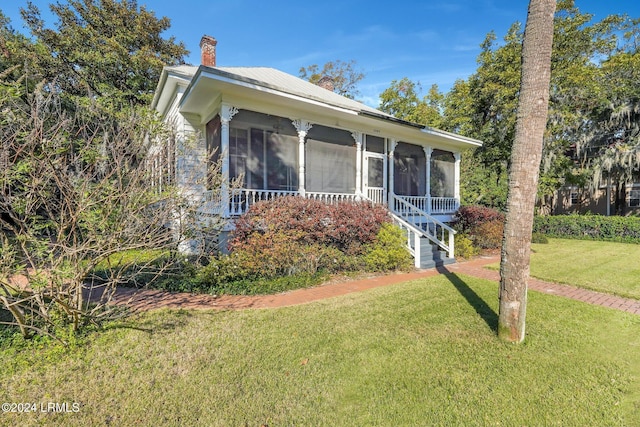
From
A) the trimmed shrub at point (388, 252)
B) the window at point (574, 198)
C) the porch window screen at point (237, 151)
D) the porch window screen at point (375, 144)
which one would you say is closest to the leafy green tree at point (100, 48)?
the porch window screen at point (237, 151)

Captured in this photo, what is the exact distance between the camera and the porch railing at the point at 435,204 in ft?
40.0

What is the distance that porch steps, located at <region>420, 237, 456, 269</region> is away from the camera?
8.12 meters

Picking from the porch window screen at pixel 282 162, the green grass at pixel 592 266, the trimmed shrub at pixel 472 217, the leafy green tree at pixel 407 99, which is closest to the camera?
the green grass at pixel 592 266

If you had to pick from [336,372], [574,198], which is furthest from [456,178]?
[574,198]

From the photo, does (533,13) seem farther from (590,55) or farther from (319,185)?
(590,55)

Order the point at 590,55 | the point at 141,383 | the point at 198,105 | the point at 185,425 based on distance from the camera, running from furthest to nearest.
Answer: the point at 590,55 < the point at 198,105 < the point at 141,383 < the point at 185,425

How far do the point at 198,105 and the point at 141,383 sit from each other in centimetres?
750

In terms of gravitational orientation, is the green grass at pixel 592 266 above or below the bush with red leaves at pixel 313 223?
below

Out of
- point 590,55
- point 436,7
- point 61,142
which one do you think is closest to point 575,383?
point 61,142

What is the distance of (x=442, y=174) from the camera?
1386cm

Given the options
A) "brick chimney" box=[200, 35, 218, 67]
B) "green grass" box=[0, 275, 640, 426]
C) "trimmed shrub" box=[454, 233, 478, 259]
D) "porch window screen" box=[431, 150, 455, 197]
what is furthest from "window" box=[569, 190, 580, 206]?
"brick chimney" box=[200, 35, 218, 67]

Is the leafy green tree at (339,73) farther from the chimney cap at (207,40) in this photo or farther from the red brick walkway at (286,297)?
the red brick walkway at (286,297)

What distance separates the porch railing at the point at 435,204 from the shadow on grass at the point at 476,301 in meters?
5.00

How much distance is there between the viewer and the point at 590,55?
15.5 metres
